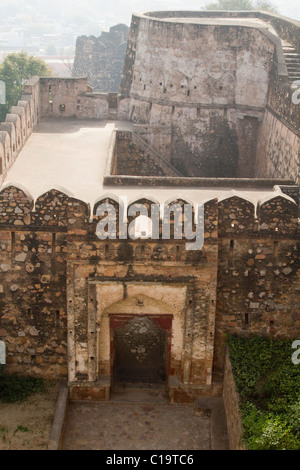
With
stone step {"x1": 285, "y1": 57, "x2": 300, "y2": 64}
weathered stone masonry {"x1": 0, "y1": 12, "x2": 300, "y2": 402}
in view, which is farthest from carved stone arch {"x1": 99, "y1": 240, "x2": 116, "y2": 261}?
stone step {"x1": 285, "y1": 57, "x2": 300, "y2": 64}

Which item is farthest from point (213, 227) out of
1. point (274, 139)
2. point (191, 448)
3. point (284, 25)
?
point (284, 25)

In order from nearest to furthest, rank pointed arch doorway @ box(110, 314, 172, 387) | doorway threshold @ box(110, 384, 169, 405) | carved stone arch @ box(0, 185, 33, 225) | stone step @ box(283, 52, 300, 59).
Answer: carved stone arch @ box(0, 185, 33, 225) → pointed arch doorway @ box(110, 314, 172, 387) → doorway threshold @ box(110, 384, 169, 405) → stone step @ box(283, 52, 300, 59)

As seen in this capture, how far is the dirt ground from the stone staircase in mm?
9670

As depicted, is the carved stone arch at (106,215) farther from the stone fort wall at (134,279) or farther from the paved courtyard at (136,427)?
the paved courtyard at (136,427)

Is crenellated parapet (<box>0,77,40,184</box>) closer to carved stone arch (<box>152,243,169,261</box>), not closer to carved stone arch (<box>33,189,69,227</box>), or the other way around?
carved stone arch (<box>33,189,69,227</box>)

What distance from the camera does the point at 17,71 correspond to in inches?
1184

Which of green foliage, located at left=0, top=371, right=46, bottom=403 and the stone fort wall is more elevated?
the stone fort wall

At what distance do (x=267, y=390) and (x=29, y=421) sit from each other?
3.86 meters

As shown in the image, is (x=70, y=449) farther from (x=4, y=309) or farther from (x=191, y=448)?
(x=4, y=309)

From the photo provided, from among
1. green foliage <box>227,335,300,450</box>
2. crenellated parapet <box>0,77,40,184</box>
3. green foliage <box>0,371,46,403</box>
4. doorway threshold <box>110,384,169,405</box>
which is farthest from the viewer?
crenellated parapet <box>0,77,40,184</box>

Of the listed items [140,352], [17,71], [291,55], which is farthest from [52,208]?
[17,71]

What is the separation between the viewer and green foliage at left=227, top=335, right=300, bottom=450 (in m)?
8.52

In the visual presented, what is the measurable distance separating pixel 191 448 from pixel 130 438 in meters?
1.00

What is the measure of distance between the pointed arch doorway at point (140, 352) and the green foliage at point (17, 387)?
137cm
